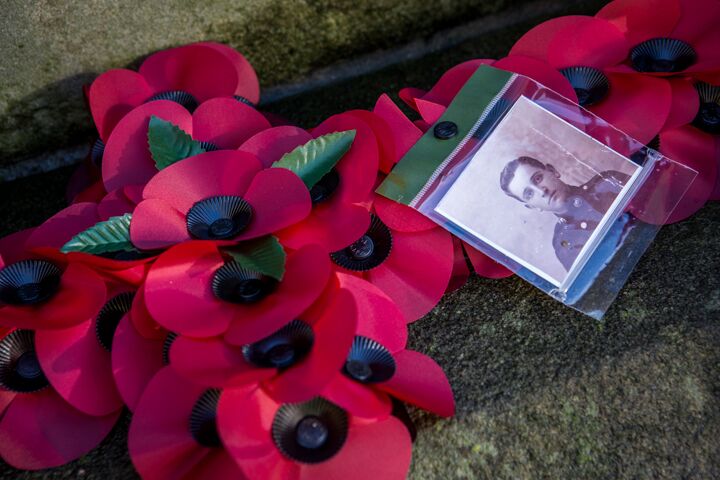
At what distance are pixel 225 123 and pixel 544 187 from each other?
590 millimetres

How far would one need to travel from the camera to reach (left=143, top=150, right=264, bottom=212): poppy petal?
113 cm

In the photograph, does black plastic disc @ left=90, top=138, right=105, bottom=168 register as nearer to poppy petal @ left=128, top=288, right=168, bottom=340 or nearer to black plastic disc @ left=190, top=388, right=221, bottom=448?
poppy petal @ left=128, top=288, right=168, bottom=340

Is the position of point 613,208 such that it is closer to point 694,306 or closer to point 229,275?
point 694,306

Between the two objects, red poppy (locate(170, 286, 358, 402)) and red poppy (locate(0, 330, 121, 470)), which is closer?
red poppy (locate(170, 286, 358, 402))

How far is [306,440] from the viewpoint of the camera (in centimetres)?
98

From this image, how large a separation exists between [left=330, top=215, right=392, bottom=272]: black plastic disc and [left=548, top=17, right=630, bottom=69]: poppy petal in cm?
51

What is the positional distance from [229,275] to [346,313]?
0.21 metres

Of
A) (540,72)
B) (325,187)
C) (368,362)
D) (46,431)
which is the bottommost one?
(46,431)

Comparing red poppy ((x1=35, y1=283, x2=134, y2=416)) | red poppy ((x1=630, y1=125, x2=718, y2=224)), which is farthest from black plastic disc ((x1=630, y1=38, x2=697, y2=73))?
red poppy ((x1=35, y1=283, x2=134, y2=416))

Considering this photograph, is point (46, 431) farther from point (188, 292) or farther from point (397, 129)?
point (397, 129)

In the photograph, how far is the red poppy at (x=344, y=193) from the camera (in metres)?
1.14

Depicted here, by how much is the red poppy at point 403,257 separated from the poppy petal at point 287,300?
12 centimetres

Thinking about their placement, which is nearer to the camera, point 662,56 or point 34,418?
point 34,418

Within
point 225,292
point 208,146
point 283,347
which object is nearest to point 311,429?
point 283,347
